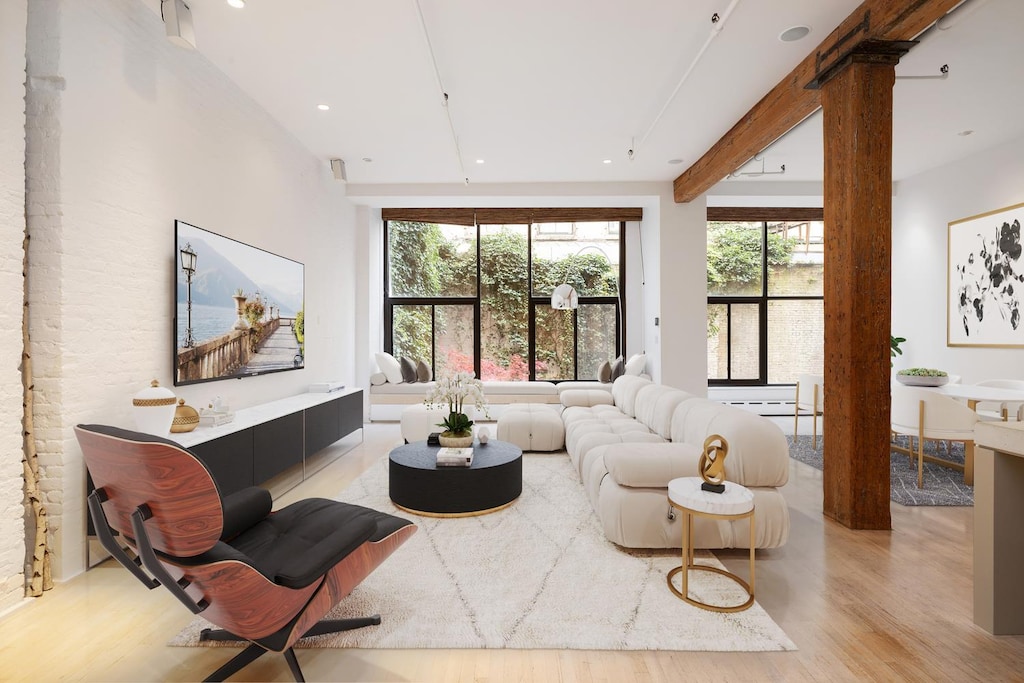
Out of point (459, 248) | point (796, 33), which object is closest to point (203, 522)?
point (796, 33)

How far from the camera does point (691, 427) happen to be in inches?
132

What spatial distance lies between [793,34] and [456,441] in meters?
3.60

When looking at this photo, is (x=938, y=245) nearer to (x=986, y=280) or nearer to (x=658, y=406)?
(x=986, y=280)

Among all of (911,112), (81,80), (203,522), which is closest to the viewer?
(203,522)

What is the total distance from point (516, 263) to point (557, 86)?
4.32 m

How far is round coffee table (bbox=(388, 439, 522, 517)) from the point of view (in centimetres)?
338

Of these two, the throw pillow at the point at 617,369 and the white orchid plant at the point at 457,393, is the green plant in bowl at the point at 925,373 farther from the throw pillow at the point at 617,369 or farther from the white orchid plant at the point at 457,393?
the white orchid plant at the point at 457,393

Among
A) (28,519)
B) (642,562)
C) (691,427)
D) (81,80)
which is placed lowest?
(642,562)

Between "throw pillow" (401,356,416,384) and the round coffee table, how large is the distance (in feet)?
12.7

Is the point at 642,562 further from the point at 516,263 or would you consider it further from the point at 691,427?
the point at 516,263

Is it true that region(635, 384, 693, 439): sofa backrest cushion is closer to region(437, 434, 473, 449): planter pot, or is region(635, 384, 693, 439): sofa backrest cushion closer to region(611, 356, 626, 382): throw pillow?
region(437, 434, 473, 449): planter pot

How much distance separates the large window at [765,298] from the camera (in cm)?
829

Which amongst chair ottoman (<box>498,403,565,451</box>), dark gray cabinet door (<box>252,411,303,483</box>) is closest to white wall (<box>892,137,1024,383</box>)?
chair ottoman (<box>498,403,565,451</box>)

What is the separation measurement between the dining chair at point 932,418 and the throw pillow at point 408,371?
5584mm
